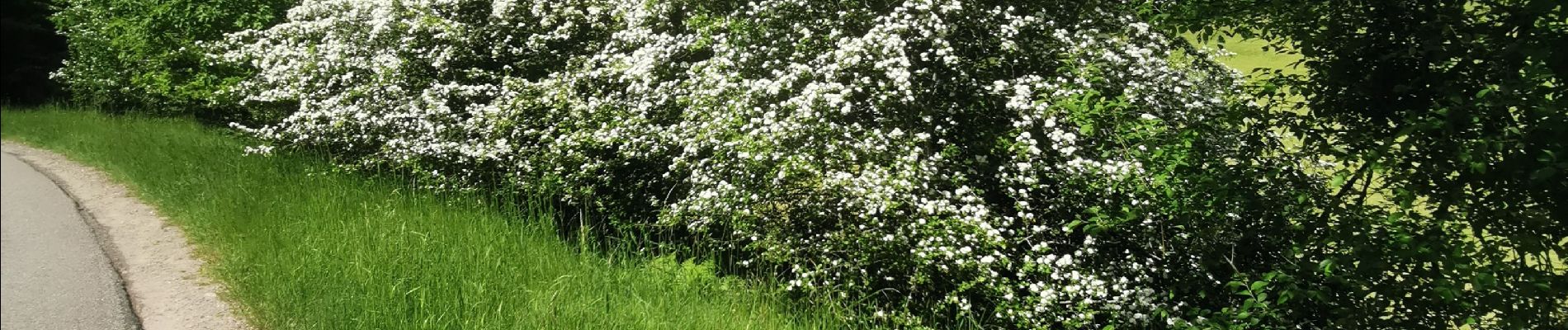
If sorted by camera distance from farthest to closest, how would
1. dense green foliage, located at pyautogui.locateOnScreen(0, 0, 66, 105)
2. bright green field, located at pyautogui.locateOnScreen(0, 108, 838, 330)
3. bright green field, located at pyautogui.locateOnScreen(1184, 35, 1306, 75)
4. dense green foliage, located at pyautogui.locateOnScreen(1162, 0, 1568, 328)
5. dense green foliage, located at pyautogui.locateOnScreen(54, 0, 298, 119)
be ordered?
dense green foliage, located at pyautogui.locateOnScreen(54, 0, 298, 119) → bright green field, located at pyautogui.locateOnScreen(1184, 35, 1306, 75) → bright green field, located at pyautogui.locateOnScreen(0, 108, 838, 330) → dense green foliage, located at pyautogui.locateOnScreen(1162, 0, 1568, 328) → dense green foliage, located at pyautogui.locateOnScreen(0, 0, 66, 105)

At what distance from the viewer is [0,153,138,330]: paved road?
4.93 meters

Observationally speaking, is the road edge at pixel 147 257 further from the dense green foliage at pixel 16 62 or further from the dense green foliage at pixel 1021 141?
the dense green foliage at pixel 1021 141

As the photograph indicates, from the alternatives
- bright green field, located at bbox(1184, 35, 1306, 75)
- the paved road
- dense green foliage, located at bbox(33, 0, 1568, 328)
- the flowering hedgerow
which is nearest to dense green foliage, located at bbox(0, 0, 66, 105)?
the paved road

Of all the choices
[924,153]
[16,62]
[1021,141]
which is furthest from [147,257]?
[1021,141]

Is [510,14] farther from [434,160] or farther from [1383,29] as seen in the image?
[1383,29]

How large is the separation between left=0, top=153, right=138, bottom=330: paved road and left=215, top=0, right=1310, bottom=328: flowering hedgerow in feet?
8.16

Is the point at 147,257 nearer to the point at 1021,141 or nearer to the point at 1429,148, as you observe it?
the point at 1021,141

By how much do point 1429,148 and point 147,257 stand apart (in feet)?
23.2

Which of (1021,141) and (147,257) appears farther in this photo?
(1021,141)

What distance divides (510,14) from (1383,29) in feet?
22.8

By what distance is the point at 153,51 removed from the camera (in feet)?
46.2

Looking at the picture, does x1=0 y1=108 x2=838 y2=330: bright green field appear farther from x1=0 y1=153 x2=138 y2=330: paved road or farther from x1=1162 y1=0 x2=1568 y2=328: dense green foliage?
x1=1162 y1=0 x2=1568 y2=328: dense green foliage

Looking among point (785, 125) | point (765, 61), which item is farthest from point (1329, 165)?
point (765, 61)

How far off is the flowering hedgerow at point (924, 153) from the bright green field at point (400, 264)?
64 centimetres
